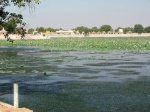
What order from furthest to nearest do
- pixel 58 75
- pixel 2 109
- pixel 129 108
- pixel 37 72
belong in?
pixel 37 72, pixel 58 75, pixel 129 108, pixel 2 109

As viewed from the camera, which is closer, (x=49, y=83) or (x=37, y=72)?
(x=49, y=83)

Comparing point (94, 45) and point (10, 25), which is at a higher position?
point (10, 25)

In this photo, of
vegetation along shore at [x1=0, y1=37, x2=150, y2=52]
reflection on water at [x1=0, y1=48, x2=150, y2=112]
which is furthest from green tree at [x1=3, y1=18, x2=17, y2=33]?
vegetation along shore at [x1=0, y1=37, x2=150, y2=52]

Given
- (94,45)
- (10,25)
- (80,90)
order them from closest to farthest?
(10,25) → (80,90) → (94,45)

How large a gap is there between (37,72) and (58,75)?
263 centimetres

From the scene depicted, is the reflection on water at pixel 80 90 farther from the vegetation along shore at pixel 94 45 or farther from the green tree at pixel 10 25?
the vegetation along shore at pixel 94 45

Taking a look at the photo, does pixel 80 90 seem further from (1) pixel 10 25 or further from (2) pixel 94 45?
(2) pixel 94 45

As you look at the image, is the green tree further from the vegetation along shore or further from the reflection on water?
the vegetation along shore

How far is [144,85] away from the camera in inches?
786

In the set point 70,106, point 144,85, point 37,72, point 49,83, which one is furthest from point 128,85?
point 37,72

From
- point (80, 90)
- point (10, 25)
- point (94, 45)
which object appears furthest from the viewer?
point (94, 45)

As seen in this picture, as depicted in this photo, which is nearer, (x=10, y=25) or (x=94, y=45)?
(x=10, y=25)

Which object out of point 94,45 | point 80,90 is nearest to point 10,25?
point 80,90

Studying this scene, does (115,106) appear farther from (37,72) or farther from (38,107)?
(37,72)
